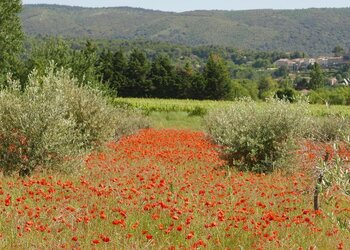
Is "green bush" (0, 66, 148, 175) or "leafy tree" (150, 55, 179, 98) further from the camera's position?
"leafy tree" (150, 55, 179, 98)

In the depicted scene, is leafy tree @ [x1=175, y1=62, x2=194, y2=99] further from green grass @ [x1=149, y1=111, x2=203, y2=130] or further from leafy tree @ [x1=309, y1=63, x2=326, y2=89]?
leafy tree @ [x1=309, y1=63, x2=326, y2=89]

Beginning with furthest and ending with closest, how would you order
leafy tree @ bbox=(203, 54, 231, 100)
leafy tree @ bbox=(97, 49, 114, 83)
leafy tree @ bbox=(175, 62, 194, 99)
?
1. leafy tree @ bbox=(203, 54, 231, 100)
2. leafy tree @ bbox=(175, 62, 194, 99)
3. leafy tree @ bbox=(97, 49, 114, 83)

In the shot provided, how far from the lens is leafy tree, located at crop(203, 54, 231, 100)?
247 feet

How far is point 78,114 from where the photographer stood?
19.9m

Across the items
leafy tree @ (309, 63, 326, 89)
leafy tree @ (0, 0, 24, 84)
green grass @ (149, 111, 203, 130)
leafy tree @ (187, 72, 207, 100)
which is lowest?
leafy tree @ (309, 63, 326, 89)

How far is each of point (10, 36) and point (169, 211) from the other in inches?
1054

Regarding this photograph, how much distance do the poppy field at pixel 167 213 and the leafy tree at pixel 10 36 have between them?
773 inches

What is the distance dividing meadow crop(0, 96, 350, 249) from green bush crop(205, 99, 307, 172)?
61 cm

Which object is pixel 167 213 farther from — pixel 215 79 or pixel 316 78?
pixel 316 78

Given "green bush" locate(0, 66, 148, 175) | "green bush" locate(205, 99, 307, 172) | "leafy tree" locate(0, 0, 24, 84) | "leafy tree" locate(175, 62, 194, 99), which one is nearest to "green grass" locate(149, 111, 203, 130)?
"leafy tree" locate(0, 0, 24, 84)

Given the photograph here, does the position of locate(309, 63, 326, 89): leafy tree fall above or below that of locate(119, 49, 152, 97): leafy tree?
below

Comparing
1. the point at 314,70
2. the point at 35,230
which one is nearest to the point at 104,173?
the point at 35,230

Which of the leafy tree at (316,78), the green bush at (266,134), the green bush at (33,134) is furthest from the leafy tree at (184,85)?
the green bush at (33,134)

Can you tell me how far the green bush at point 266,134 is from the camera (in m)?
16.2
